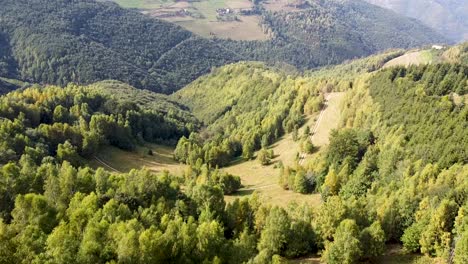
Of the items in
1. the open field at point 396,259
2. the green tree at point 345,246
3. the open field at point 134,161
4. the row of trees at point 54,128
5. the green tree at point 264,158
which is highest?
the green tree at point 345,246

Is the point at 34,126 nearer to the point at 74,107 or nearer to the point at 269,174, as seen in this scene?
the point at 74,107

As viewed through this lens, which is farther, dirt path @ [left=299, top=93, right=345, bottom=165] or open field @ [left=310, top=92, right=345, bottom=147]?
open field @ [left=310, top=92, right=345, bottom=147]

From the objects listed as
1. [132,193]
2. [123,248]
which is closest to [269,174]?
[132,193]

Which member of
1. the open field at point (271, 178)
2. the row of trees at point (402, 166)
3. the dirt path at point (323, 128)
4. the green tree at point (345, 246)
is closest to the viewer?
the green tree at point (345, 246)

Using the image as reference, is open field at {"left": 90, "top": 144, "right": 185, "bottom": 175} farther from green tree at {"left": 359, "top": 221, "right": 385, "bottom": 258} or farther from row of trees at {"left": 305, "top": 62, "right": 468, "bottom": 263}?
green tree at {"left": 359, "top": 221, "right": 385, "bottom": 258}

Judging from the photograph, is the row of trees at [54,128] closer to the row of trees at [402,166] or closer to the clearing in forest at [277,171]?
the clearing in forest at [277,171]

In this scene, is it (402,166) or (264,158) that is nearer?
(402,166)

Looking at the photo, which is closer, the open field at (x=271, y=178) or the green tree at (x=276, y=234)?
the green tree at (x=276, y=234)

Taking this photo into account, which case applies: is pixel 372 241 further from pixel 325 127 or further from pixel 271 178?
pixel 325 127

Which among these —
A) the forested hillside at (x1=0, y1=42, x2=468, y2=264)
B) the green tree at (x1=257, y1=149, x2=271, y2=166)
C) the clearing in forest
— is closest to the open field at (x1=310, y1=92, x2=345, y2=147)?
the clearing in forest

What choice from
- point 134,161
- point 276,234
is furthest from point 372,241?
point 134,161

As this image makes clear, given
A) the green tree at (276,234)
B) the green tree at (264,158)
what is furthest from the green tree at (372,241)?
the green tree at (264,158)
